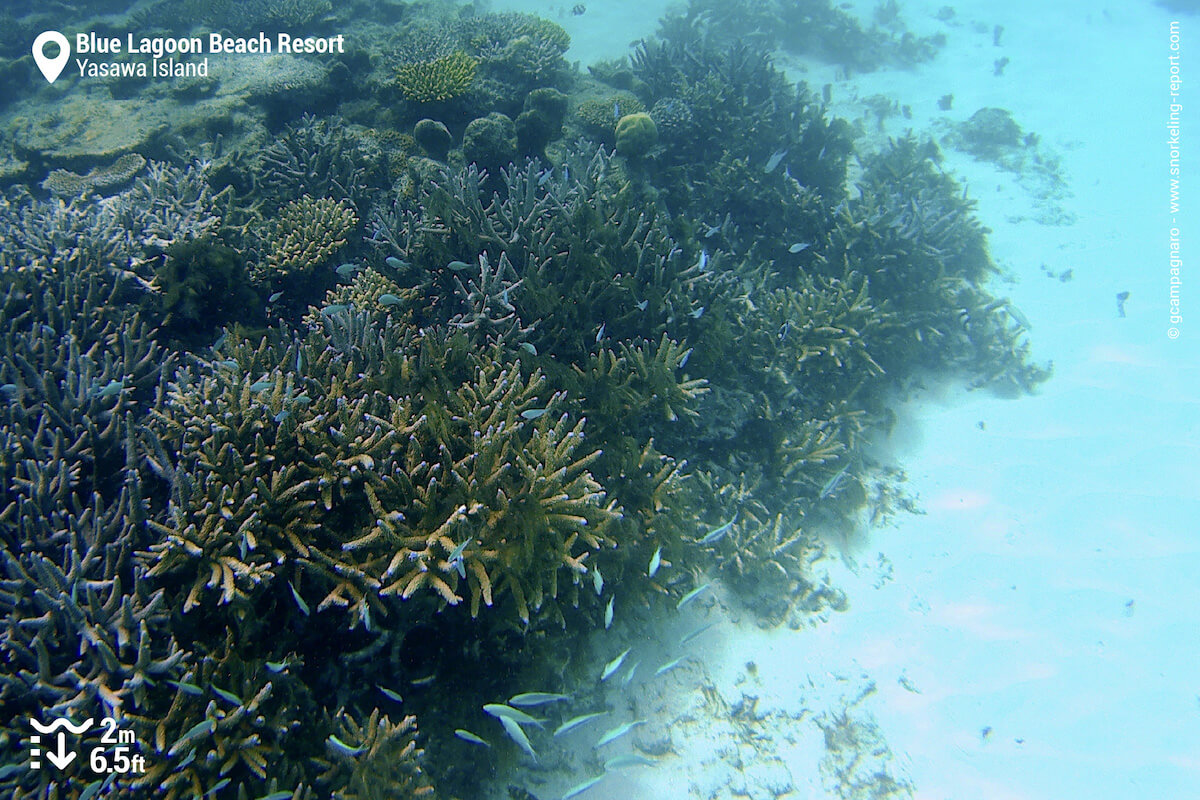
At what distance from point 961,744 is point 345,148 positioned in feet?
27.0

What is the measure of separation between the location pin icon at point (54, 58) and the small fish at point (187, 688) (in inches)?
452

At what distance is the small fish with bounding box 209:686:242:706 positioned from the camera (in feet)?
8.37

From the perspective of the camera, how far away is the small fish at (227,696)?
2551mm

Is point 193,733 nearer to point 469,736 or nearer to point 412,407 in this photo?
point 469,736

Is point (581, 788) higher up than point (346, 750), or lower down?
lower down

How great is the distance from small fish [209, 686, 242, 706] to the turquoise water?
0.03 m

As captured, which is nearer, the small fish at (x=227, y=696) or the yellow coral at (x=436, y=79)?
the small fish at (x=227, y=696)

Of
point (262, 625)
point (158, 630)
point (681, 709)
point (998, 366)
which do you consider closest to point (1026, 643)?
point (681, 709)

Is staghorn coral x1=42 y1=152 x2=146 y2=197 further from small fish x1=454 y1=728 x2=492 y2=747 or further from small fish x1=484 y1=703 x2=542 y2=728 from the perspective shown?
small fish x1=484 y1=703 x2=542 y2=728

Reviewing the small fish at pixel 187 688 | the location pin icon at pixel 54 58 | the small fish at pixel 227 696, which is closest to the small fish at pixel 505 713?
the small fish at pixel 227 696

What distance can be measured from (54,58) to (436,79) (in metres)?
7.63

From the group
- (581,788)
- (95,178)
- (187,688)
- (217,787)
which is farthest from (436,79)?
(581,788)

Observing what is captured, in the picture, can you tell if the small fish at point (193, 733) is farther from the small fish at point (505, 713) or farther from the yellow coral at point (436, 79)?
the yellow coral at point (436, 79)

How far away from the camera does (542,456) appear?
343 cm
